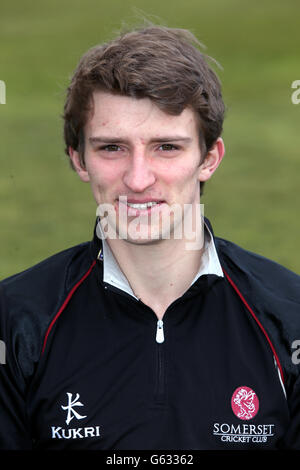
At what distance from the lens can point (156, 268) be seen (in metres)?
3.78

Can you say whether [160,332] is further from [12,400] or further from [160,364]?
[12,400]

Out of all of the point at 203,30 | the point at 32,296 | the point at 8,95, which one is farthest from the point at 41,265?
the point at 203,30

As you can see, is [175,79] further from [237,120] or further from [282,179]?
[237,120]

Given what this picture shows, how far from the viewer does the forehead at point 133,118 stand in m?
3.56

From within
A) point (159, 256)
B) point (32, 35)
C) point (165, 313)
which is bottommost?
point (165, 313)

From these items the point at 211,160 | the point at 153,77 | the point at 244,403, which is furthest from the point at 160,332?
the point at 153,77

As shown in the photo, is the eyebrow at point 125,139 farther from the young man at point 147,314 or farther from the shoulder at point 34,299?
the shoulder at point 34,299

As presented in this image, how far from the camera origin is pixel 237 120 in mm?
12945

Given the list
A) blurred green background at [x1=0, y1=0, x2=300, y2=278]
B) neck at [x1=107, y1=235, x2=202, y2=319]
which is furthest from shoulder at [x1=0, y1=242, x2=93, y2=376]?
blurred green background at [x1=0, y1=0, x2=300, y2=278]

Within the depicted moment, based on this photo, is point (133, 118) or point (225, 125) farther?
point (225, 125)

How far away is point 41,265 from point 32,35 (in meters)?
13.9

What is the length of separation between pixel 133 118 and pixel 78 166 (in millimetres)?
558

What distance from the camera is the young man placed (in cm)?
353
